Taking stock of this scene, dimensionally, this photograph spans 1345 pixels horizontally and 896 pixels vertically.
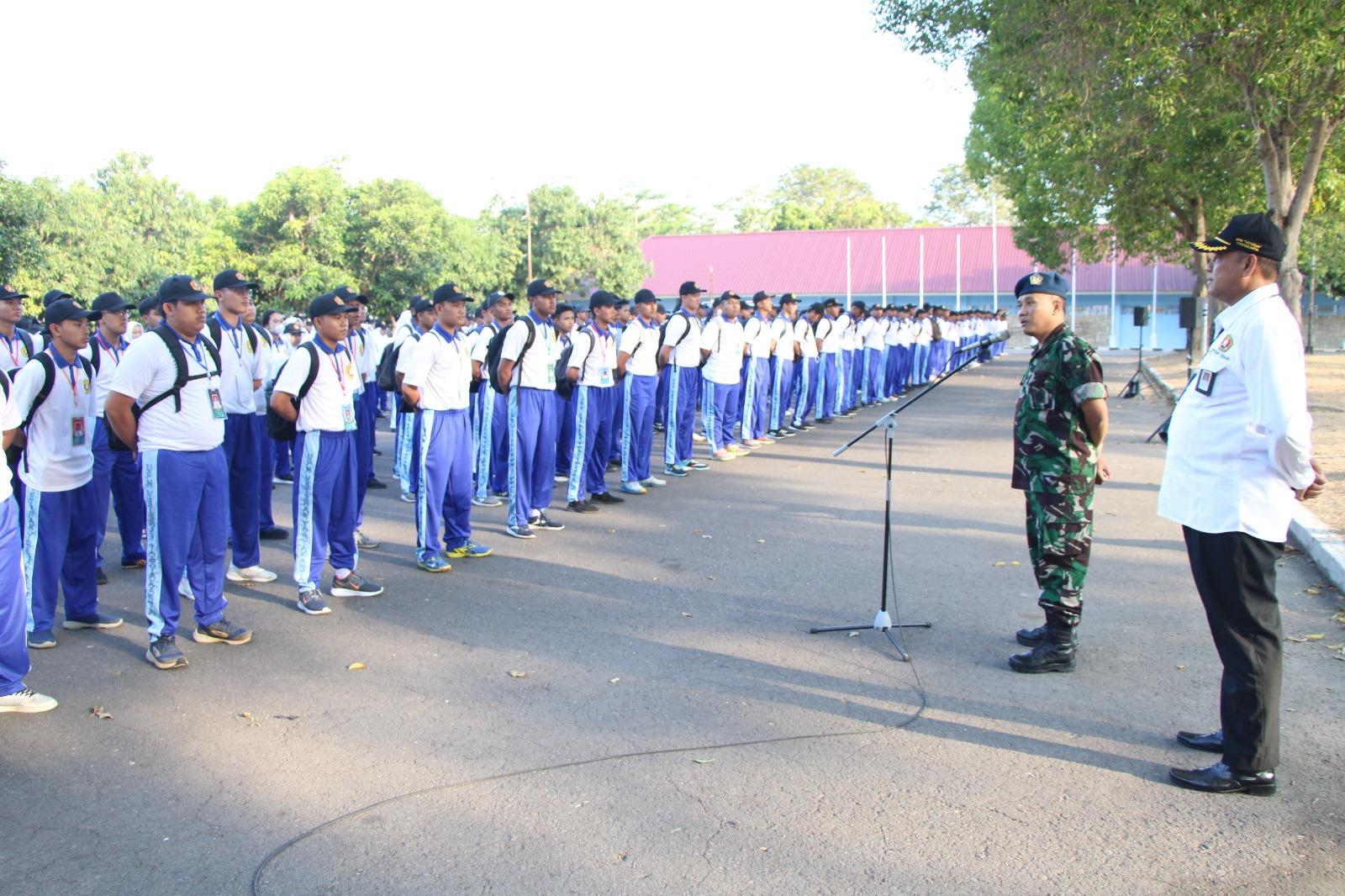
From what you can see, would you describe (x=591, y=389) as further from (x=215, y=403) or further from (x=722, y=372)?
(x=215, y=403)

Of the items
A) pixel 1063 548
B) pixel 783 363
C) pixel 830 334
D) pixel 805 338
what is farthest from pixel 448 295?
pixel 830 334

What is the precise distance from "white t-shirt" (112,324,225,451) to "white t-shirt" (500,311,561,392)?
10.3 ft

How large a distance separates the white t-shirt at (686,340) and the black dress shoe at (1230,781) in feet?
29.0

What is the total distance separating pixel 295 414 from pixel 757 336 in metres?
9.19

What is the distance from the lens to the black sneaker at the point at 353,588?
7.02 meters

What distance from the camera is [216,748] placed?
4.57m

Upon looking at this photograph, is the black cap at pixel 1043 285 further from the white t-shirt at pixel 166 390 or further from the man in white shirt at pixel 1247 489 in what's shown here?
the white t-shirt at pixel 166 390

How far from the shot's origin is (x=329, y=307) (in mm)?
6527

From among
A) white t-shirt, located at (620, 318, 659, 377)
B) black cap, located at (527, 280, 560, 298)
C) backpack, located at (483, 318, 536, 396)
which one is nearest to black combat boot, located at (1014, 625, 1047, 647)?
backpack, located at (483, 318, 536, 396)

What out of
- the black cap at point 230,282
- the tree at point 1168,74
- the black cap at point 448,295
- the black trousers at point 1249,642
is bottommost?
Result: the black trousers at point 1249,642

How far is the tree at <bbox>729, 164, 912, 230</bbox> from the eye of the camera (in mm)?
79625

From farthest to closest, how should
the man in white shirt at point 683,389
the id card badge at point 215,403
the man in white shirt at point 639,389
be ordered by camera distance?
the man in white shirt at point 683,389
the man in white shirt at point 639,389
the id card badge at point 215,403

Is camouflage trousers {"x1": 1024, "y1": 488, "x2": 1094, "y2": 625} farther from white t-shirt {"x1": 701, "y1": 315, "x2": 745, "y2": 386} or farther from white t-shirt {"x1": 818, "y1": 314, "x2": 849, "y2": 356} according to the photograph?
white t-shirt {"x1": 818, "y1": 314, "x2": 849, "y2": 356}

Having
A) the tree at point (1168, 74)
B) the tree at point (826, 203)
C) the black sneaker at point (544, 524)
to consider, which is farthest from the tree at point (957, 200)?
the black sneaker at point (544, 524)
